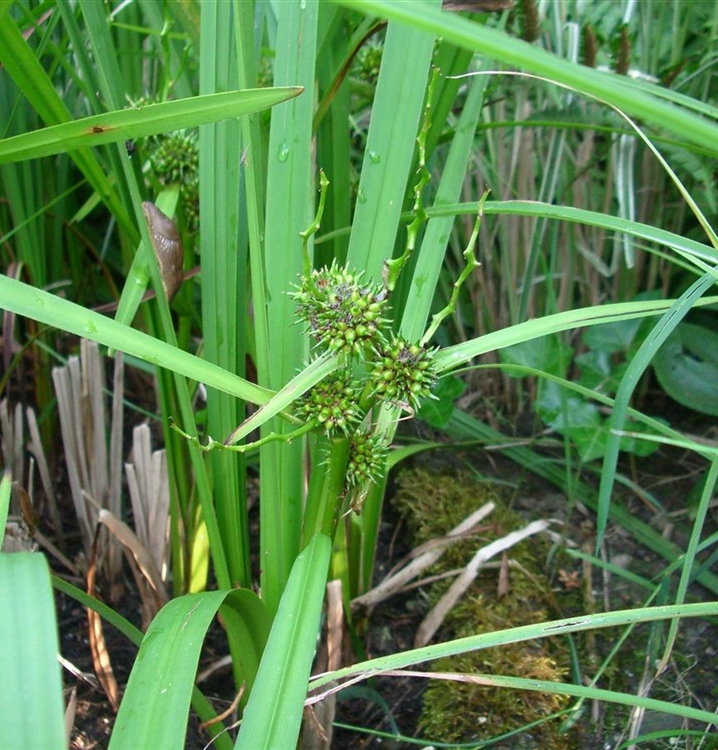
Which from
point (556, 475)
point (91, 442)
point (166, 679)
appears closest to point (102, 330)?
point (166, 679)

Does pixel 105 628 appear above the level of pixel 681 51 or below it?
below

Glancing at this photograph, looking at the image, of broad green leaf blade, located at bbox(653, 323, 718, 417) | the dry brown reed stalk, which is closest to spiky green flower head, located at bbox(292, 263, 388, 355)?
the dry brown reed stalk

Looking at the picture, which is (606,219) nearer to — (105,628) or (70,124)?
(70,124)

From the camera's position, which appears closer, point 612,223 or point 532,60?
point 532,60

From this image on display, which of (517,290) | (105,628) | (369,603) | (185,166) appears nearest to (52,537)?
(105,628)

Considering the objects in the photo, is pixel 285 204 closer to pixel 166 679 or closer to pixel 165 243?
pixel 165 243

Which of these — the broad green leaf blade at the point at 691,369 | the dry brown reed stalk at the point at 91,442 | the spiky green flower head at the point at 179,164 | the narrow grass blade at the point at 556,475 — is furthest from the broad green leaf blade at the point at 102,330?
the broad green leaf blade at the point at 691,369
